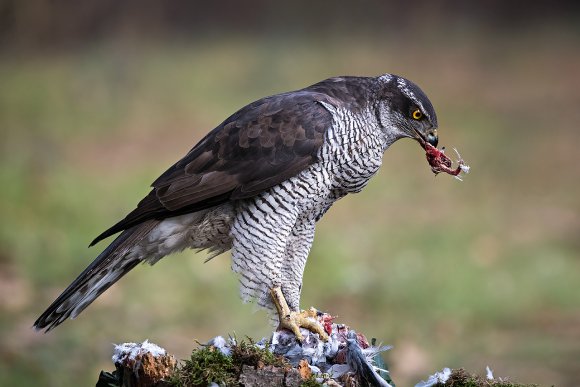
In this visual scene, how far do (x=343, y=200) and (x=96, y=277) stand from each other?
7.19 m

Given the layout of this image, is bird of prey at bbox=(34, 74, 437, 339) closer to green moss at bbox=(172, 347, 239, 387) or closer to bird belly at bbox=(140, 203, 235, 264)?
bird belly at bbox=(140, 203, 235, 264)

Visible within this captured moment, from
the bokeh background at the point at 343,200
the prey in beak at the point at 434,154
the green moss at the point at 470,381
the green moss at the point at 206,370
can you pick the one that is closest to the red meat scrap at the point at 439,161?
the prey in beak at the point at 434,154

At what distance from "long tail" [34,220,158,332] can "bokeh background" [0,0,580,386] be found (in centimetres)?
286

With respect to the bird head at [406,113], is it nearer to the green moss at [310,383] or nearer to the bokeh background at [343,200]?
the green moss at [310,383]

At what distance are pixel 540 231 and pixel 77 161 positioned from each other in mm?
5816

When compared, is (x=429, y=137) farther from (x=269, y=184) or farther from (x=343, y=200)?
(x=343, y=200)

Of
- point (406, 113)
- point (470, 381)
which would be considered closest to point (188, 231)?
point (406, 113)

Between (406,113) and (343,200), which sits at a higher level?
(343,200)

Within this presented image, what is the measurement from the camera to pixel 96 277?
16.4ft

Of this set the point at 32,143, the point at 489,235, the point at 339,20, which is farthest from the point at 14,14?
A: the point at 489,235

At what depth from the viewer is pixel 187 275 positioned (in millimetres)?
9883

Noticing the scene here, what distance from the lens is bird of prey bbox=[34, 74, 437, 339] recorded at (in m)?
4.99

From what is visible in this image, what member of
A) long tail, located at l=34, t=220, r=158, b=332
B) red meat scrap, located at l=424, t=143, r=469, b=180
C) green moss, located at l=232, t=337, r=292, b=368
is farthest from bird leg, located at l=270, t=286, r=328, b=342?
red meat scrap, located at l=424, t=143, r=469, b=180

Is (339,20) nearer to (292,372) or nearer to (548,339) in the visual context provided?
(548,339)
